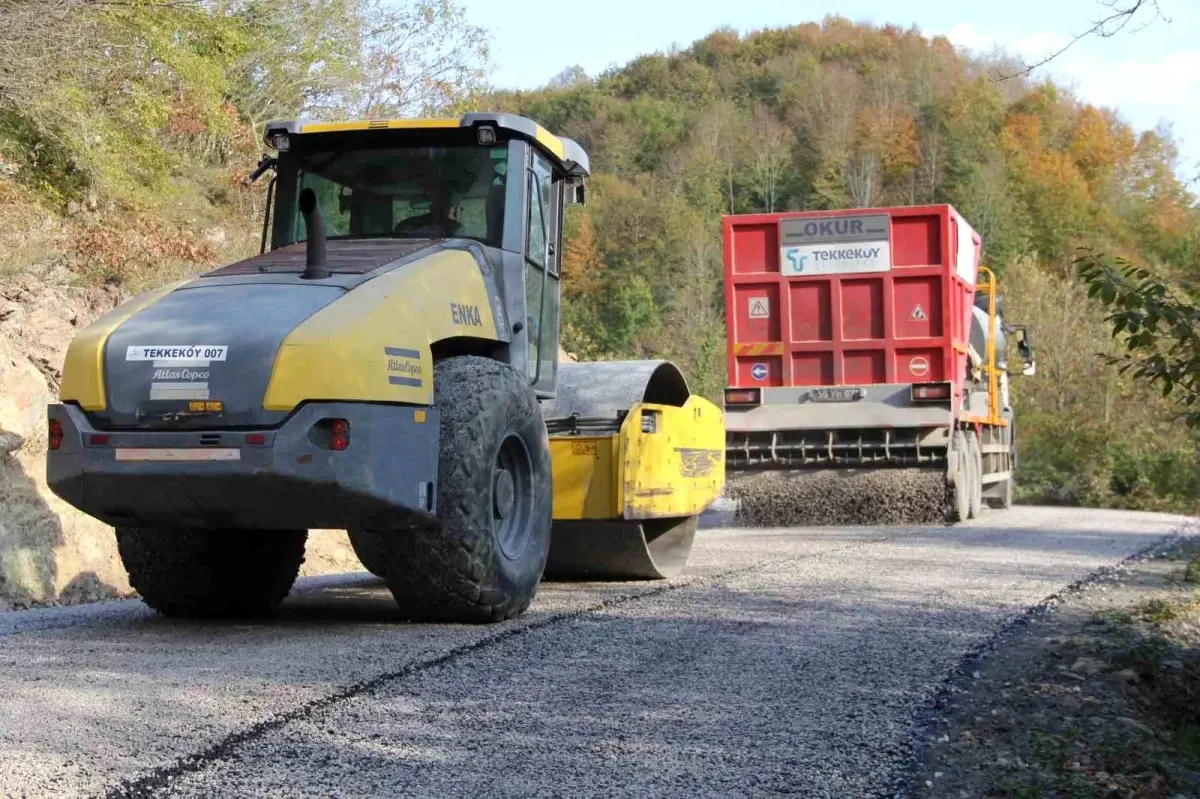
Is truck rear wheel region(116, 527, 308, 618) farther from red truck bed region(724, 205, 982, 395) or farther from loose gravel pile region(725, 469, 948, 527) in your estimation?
red truck bed region(724, 205, 982, 395)

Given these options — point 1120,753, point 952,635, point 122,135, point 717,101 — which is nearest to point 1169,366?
point 952,635

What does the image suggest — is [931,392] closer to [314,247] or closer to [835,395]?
[835,395]

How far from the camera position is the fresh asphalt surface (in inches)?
153

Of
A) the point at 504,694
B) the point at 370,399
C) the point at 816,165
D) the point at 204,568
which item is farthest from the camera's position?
the point at 816,165

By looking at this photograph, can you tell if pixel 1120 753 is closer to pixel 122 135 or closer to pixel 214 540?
pixel 214 540

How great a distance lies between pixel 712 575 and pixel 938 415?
6237mm

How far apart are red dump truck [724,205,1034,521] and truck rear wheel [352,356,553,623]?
8642 mm

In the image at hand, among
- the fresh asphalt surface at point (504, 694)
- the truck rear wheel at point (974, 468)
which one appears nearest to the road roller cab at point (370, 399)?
the fresh asphalt surface at point (504, 694)

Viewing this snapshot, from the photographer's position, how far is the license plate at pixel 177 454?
5824 mm

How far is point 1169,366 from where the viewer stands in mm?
6574

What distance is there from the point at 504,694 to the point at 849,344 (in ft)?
36.2

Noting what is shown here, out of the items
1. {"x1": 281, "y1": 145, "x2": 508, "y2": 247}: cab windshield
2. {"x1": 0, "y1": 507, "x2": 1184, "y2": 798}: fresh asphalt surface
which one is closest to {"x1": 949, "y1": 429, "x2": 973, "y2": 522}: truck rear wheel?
{"x1": 0, "y1": 507, "x2": 1184, "y2": 798}: fresh asphalt surface

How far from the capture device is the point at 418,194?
7.57 meters

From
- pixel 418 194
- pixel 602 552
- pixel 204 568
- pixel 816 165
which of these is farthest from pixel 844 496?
pixel 816 165
